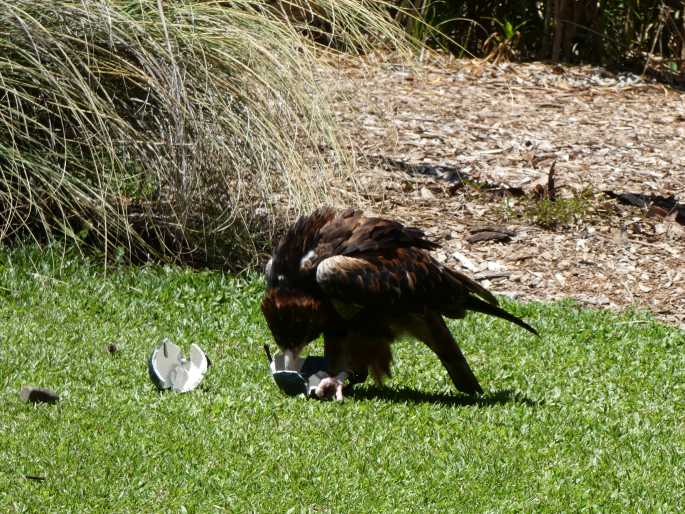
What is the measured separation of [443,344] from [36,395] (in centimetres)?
201

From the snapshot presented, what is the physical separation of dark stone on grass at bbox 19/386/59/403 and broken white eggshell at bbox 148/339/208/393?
56cm

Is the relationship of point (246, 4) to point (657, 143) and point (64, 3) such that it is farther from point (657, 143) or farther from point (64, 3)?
point (657, 143)

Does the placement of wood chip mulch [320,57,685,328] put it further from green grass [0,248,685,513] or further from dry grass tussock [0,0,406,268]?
green grass [0,248,685,513]

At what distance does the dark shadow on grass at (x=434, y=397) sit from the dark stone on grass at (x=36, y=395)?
4.89 feet

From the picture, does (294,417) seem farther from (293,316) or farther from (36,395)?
(36,395)

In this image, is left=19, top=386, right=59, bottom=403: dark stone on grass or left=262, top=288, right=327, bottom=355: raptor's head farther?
left=262, top=288, right=327, bottom=355: raptor's head

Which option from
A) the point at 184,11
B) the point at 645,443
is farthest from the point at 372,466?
the point at 184,11

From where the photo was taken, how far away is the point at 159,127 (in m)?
8.26

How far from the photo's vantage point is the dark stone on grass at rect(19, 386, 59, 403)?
18.5 feet

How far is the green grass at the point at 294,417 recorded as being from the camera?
15.9 feet

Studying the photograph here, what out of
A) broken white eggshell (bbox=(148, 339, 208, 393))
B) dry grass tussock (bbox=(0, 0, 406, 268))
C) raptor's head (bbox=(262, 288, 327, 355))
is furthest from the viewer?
dry grass tussock (bbox=(0, 0, 406, 268))

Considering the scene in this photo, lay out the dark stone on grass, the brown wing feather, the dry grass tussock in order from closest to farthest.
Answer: the dark stone on grass < the brown wing feather < the dry grass tussock

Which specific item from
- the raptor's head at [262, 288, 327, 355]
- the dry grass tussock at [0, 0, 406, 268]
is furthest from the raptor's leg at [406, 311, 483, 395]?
the dry grass tussock at [0, 0, 406, 268]

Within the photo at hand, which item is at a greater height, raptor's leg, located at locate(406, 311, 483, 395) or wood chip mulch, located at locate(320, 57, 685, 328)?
raptor's leg, located at locate(406, 311, 483, 395)
